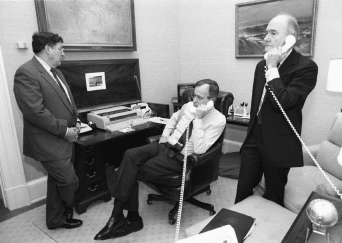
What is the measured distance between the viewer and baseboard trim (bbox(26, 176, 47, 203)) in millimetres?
2697

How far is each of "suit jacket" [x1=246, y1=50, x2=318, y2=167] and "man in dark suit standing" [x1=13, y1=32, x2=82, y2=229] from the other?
60.9 inches

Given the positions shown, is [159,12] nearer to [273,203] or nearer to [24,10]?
[24,10]

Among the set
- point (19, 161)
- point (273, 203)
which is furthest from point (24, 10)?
point (273, 203)

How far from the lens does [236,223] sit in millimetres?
1462

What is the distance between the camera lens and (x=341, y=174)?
212 centimetres

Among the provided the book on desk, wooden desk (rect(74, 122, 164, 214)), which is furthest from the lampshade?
wooden desk (rect(74, 122, 164, 214))

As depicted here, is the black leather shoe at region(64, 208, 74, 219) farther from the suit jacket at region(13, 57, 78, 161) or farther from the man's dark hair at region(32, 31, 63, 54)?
the man's dark hair at region(32, 31, 63, 54)

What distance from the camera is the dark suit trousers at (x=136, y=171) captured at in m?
2.15

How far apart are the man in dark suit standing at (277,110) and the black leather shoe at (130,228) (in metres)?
1.02

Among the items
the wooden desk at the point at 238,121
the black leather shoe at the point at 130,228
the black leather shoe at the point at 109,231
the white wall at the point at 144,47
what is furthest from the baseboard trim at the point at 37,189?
the wooden desk at the point at 238,121

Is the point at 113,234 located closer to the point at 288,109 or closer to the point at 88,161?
the point at 88,161

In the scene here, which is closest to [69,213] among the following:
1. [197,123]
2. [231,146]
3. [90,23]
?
[197,123]

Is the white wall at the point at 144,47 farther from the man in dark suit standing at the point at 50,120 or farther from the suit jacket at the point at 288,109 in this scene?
the suit jacket at the point at 288,109

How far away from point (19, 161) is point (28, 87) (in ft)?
3.12
